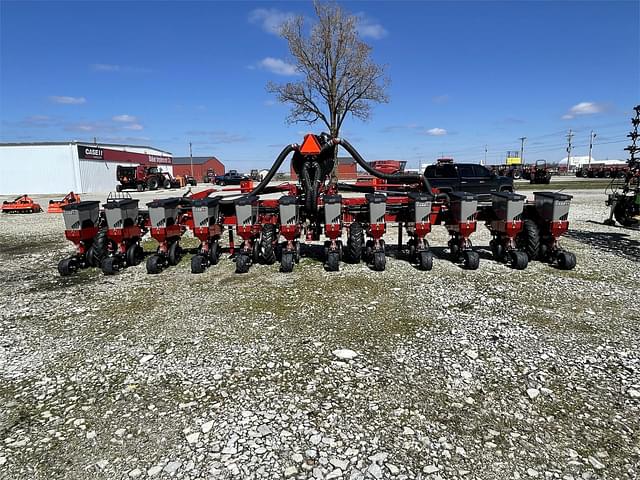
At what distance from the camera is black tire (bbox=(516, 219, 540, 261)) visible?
7.61 meters

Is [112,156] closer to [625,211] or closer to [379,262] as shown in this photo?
[379,262]

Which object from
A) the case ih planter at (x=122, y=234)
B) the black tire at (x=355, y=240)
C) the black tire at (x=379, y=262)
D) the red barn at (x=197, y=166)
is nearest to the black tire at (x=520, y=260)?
the black tire at (x=379, y=262)

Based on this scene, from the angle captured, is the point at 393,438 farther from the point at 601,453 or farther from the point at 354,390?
the point at 601,453

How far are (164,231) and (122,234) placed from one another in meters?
0.89

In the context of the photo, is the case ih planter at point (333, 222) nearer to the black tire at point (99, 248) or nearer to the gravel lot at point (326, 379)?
the black tire at point (99, 248)

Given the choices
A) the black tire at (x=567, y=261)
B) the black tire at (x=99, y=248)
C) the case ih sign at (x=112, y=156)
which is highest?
the case ih sign at (x=112, y=156)

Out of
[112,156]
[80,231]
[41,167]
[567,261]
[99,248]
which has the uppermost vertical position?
[112,156]

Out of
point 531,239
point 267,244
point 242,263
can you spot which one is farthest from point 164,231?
point 531,239

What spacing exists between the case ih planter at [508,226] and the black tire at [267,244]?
445 cm

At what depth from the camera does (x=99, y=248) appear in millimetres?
7812

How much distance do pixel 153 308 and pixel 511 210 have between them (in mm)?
6381

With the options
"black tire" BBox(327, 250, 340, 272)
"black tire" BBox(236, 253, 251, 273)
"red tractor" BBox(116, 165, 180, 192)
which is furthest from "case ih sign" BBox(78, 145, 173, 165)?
"black tire" BBox(327, 250, 340, 272)

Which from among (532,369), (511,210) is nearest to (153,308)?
(532,369)

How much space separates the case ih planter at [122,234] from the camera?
25.0 feet
